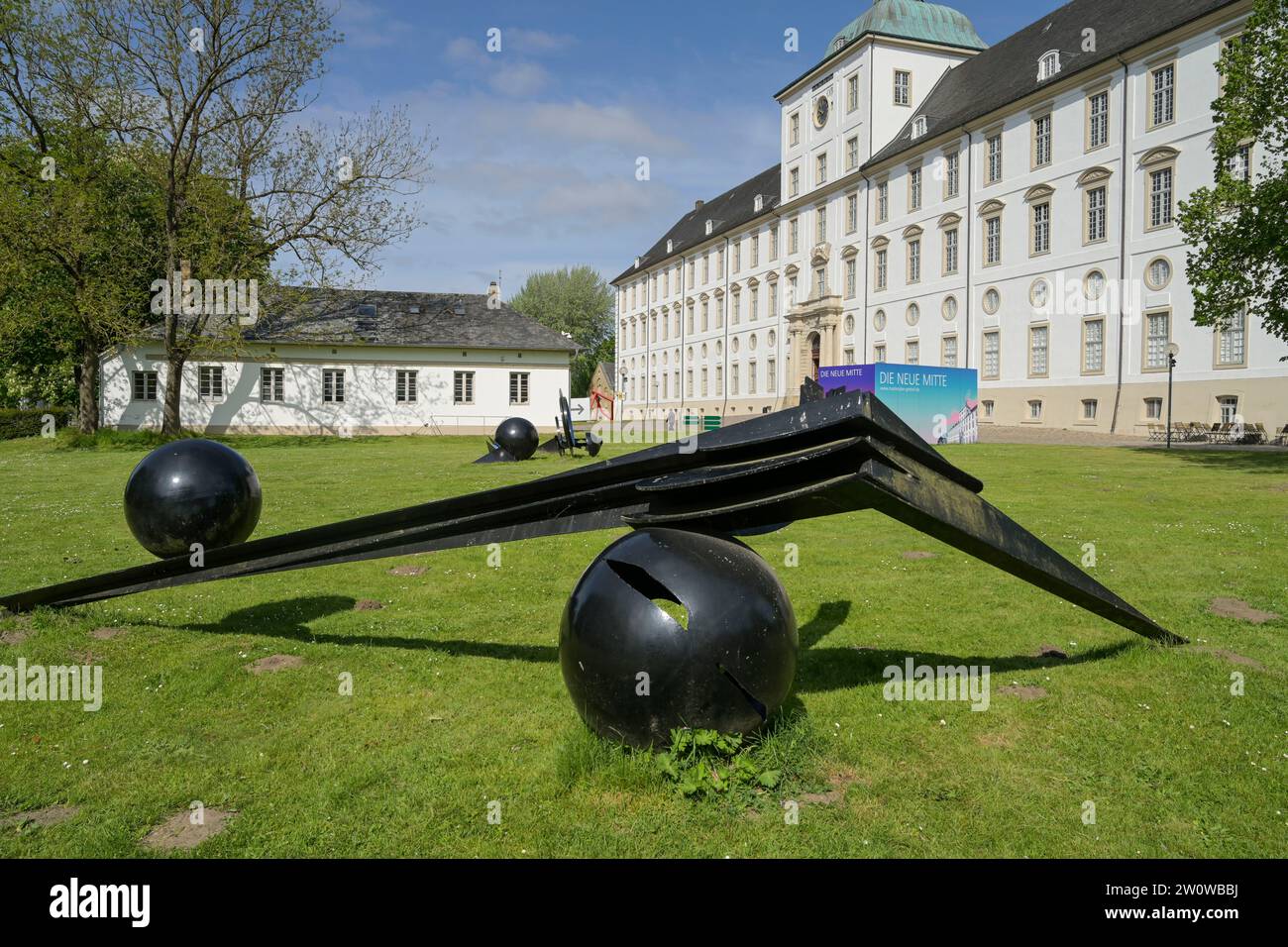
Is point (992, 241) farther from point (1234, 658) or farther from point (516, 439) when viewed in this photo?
point (1234, 658)

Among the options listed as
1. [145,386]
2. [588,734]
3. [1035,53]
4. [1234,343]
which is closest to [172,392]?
[145,386]

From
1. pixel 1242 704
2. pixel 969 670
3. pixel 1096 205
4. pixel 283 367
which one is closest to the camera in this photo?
pixel 1242 704

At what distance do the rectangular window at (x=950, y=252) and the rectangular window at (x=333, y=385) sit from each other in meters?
38.0

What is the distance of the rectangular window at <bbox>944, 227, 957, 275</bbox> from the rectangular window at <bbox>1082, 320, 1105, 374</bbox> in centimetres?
1088

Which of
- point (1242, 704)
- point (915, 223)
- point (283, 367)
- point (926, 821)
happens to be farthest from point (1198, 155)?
point (283, 367)

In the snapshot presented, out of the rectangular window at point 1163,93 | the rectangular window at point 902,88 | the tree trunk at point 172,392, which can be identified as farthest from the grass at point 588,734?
the rectangular window at point 902,88

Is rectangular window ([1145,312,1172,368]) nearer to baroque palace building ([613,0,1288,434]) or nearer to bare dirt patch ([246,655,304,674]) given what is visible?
baroque palace building ([613,0,1288,434])

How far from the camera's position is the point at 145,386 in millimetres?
47812

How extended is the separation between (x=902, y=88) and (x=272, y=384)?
154 feet

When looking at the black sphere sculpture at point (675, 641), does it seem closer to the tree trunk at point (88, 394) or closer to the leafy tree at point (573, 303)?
the tree trunk at point (88, 394)

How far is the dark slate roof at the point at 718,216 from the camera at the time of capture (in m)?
76.2

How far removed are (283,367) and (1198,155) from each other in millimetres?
48468
